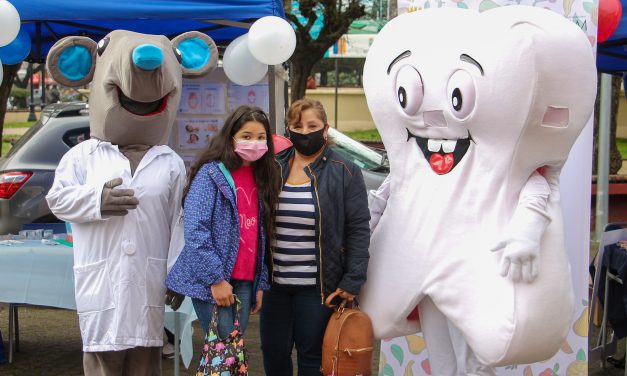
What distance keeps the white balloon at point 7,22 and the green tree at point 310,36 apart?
8520mm

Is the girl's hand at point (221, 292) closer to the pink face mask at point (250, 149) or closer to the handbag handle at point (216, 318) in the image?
the handbag handle at point (216, 318)

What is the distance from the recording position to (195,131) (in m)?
7.07

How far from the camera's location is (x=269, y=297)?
4074 millimetres

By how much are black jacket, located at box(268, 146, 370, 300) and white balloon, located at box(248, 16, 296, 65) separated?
1332 millimetres

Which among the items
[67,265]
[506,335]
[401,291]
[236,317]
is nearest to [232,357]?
[236,317]

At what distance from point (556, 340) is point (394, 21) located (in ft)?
5.12

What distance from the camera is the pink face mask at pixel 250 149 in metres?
3.86

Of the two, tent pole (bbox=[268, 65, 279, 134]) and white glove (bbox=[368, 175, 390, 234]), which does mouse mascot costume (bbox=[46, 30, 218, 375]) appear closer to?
white glove (bbox=[368, 175, 390, 234])

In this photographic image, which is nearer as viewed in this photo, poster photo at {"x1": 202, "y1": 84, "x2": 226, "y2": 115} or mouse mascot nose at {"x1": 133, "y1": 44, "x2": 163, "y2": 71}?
mouse mascot nose at {"x1": 133, "y1": 44, "x2": 163, "y2": 71}

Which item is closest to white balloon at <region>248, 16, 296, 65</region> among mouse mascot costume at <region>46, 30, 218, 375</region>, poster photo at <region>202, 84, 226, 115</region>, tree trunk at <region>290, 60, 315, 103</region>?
mouse mascot costume at <region>46, 30, 218, 375</region>

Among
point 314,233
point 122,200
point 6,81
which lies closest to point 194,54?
point 122,200

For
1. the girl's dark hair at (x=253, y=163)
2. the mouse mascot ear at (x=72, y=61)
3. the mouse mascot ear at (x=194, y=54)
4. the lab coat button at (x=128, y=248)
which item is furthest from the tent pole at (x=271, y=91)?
the lab coat button at (x=128, y=248)

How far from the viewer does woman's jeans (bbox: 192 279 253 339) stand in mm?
3781

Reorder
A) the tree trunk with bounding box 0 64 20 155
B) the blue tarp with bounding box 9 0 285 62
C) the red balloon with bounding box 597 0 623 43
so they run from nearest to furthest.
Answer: the red balloon with bounding box 597 0 623 43 < the blue tarp with bounding box 9 0 285 62 < the tree trunk with bounding box 0 64 20 155
